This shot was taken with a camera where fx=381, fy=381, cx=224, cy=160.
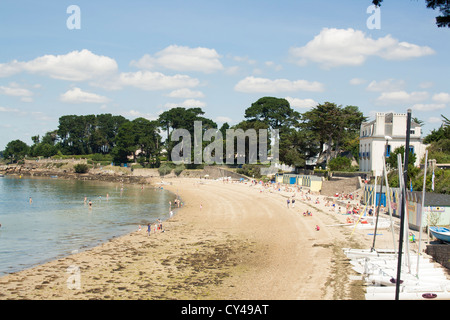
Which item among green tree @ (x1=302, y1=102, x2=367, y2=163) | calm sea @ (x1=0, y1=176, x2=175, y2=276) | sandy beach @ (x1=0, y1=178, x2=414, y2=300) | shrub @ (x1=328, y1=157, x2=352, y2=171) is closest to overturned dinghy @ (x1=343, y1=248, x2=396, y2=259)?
sandy beach @ (x1=0, y1=178, x2=414, y2=300)

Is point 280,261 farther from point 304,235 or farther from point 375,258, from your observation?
point 304,235

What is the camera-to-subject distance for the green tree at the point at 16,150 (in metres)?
154

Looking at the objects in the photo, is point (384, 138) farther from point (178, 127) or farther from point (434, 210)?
point (178, 127)

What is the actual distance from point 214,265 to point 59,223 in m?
20.8

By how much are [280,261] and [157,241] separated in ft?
32.8

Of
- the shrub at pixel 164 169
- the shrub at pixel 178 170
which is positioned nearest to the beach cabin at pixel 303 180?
the shrub at pixel 178 170

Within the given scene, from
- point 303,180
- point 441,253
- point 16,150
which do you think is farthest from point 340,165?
point 16,150

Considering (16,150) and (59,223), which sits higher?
(16,150)

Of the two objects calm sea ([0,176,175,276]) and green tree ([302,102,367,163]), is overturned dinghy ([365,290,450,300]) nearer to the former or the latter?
calm sea ([0,176,175,276])

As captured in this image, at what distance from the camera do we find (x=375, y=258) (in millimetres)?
20812

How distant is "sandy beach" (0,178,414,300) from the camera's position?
17.0 metres

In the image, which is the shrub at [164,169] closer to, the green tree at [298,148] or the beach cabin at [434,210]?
the green tree at [298,148]

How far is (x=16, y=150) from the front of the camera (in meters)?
156

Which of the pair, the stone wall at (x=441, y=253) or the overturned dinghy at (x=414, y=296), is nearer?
the overturned dinghy at (x=414, y=296)
